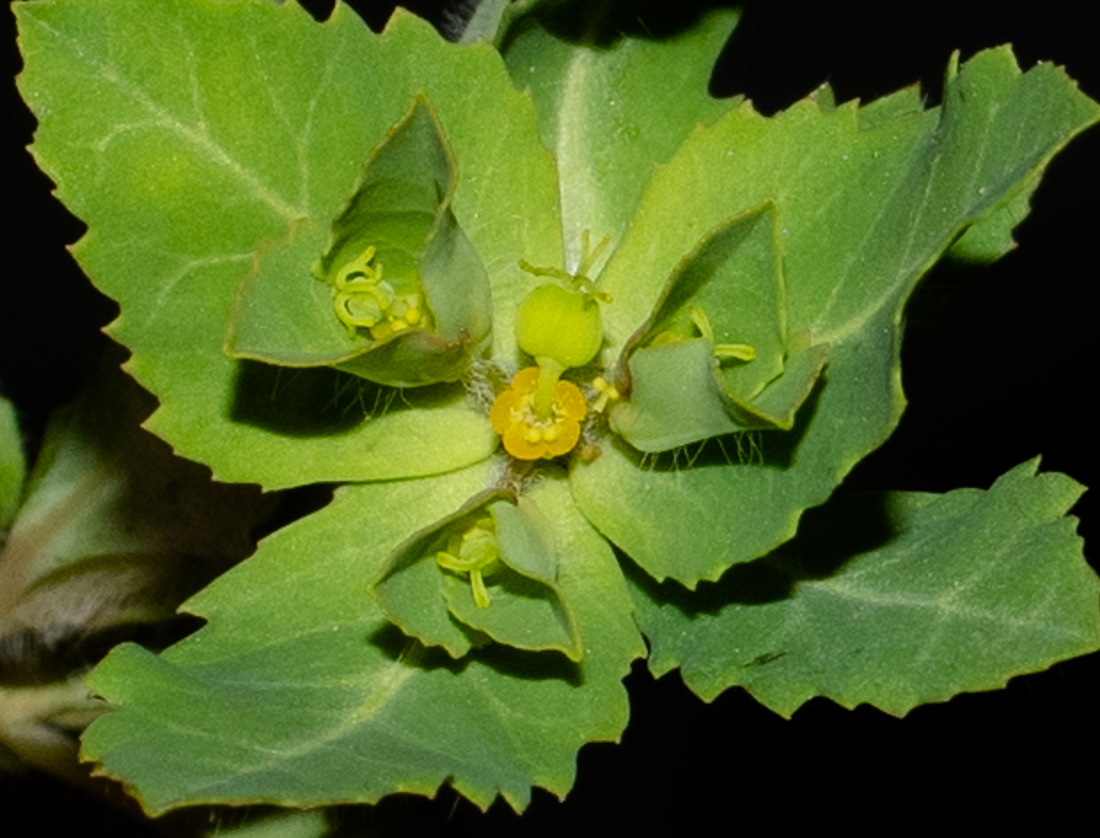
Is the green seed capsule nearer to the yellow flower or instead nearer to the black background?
the yellow flower

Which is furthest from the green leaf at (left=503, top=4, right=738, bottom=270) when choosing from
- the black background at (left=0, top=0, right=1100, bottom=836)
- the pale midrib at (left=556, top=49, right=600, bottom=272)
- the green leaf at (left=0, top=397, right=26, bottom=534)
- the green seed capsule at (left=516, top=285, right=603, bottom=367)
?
the black background at (left=0, top=0, right=1100, bottom=836)

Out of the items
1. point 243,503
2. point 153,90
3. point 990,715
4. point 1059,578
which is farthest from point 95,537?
point 990,715

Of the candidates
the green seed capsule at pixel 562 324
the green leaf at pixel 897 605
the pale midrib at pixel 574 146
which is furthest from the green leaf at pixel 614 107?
the green leaf at pixel 897 605

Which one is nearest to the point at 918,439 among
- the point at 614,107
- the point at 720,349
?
the point at 614,107

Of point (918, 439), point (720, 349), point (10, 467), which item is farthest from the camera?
point (918, 439)

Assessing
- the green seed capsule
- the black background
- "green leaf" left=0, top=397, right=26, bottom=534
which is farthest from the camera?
the black background

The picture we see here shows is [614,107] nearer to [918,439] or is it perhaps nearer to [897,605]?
[897,605]
